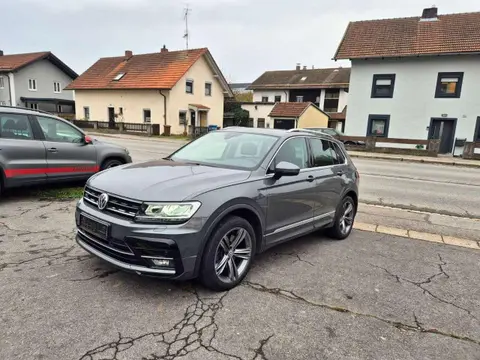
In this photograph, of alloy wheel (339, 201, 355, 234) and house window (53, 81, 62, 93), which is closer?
alloy wheel (339, 201, 355, 234)

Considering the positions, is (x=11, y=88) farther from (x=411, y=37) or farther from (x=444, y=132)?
(x=444, y=132)

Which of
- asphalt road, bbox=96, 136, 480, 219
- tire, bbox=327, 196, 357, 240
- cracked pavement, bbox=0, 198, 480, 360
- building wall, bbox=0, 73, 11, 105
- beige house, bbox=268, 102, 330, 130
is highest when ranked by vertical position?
building wall, bbox=0, 73, 11, 105

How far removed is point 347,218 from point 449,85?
22.0m

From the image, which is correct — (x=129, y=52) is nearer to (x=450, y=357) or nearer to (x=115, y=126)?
(x=115, y=126)

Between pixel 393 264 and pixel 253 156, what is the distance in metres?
2.26

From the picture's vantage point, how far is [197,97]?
33906mm

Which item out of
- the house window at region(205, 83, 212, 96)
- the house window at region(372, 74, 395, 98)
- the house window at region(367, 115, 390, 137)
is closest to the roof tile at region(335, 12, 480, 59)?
the house window at region(372, 74, 395, 98)

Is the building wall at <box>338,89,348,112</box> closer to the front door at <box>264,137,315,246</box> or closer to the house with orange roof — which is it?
the house with orange roof

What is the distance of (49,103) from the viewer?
42.9 m

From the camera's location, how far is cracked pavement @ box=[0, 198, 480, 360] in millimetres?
2625

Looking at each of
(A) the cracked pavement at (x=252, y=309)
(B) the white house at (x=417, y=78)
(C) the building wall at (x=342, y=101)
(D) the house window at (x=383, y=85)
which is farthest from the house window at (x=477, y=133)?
(C) the building wall at (x=342, y=101)

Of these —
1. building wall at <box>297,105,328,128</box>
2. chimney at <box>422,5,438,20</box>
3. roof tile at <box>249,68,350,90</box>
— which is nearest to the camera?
chimney at <box>422,5,438,20</box>

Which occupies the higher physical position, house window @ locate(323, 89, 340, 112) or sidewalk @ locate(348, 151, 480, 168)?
house window @ locate(323, 89, 340, 112)

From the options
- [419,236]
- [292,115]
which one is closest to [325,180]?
[419,236]
